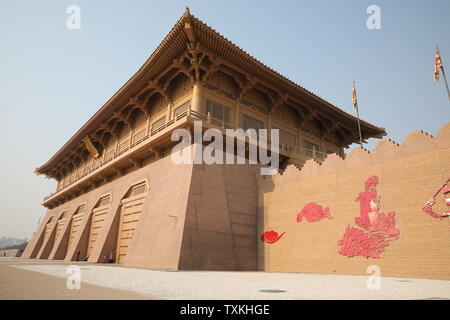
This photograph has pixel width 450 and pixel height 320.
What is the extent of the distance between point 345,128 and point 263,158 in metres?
9.17

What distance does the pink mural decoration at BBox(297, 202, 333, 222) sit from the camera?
11913 mm

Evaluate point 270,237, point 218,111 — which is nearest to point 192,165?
point 218,111

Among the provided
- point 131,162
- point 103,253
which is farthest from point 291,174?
point 103,253

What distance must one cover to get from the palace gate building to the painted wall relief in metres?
3.00

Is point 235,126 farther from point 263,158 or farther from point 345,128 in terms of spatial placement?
point 345,128

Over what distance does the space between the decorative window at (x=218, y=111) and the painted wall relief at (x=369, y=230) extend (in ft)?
25.8

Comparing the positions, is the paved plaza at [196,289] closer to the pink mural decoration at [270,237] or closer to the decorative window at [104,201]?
the pink mural decoration at [270,237]

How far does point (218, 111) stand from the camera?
15.8 meters

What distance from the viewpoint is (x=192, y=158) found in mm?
13328

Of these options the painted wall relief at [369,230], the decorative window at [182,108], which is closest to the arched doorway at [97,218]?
the decorative window at [182,108]

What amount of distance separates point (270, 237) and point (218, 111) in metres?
6.97

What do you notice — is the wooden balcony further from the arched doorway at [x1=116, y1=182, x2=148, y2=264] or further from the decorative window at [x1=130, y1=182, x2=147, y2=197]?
the arched doorway at [x1=116, y1=182, x2=148, y2=264]

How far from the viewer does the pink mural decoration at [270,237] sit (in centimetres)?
1358

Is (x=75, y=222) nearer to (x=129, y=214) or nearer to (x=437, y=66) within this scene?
(x=129, y=214)
